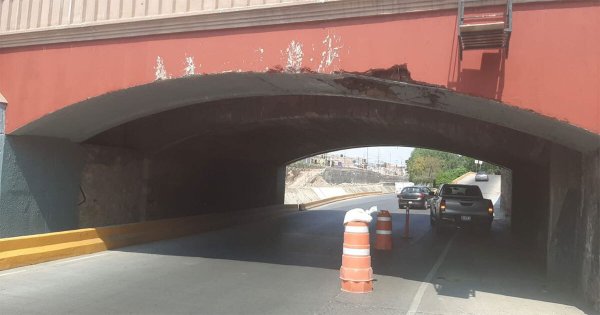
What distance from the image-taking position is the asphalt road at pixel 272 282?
22.9 feet

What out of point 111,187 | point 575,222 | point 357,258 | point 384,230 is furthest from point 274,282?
point 111,187

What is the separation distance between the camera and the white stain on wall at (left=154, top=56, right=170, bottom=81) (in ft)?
32.1

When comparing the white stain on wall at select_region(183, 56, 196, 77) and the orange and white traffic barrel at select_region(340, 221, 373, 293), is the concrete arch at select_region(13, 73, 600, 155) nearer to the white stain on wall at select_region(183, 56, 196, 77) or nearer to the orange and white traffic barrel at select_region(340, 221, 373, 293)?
the white stain on wall at select_region(183, 56, 196, 77)

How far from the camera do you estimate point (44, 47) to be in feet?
36.6

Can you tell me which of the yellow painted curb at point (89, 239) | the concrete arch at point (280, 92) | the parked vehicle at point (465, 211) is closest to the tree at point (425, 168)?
the parked vehicle at point (465, 211)

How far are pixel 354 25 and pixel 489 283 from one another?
5.28 meters

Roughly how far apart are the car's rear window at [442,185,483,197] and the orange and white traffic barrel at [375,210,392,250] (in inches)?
233

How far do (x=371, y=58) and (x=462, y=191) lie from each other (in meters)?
11.6

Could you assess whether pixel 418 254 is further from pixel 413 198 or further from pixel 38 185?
pixel 413 198

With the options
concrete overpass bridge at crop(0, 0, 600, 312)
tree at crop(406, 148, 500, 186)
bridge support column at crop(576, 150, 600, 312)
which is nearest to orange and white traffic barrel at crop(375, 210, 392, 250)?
concrete overpass bridge at crop(0, 0, 600, 312)

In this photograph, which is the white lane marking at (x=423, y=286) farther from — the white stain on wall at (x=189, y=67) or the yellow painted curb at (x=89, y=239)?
the yellow painted curb at (x=89, y=239)

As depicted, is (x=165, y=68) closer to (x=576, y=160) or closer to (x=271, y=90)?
(x=271, y=90)

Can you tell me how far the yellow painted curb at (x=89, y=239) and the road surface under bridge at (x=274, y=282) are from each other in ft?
1.03

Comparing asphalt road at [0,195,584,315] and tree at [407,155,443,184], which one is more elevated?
tree at [407,155,443,184]
